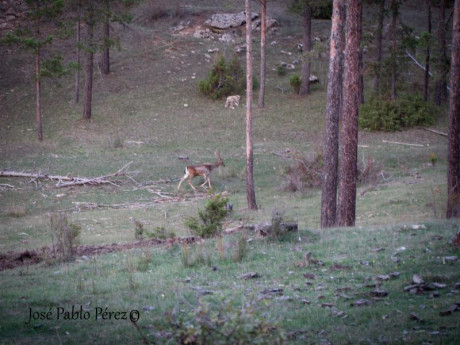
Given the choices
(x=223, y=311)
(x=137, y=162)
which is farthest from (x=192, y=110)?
(x=223, y=311)

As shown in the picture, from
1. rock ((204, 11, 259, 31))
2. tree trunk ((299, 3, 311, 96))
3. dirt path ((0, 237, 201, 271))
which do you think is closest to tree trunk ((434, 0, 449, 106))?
tree trunk ((299, 3, 311, 96))

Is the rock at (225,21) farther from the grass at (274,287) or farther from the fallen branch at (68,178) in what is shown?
the grass at (274,287)

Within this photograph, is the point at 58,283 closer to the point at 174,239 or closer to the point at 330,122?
the point at 174,239

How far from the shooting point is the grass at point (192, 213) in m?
6.09

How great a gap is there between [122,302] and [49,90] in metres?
32.1

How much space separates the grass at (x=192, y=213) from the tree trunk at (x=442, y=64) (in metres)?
2.19

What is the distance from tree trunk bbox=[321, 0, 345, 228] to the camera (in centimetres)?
1288

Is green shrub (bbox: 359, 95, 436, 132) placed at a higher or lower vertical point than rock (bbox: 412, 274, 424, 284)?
higher

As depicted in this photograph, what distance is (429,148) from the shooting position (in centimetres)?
2761

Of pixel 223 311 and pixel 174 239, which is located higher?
pixel 223 311

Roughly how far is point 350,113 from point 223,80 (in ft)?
79.3

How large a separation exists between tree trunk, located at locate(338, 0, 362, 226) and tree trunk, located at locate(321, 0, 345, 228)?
219 mm

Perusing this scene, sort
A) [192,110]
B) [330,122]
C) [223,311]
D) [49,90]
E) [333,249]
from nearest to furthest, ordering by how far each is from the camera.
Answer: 1. [223,311]
2. [333,249]
3. [330,122]
4. [192,110]
5. [49,90]

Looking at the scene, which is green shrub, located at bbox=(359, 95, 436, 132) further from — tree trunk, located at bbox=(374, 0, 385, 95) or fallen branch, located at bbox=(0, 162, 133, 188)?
fallen branch, located at bbox=(0, 162, 133, 188)
